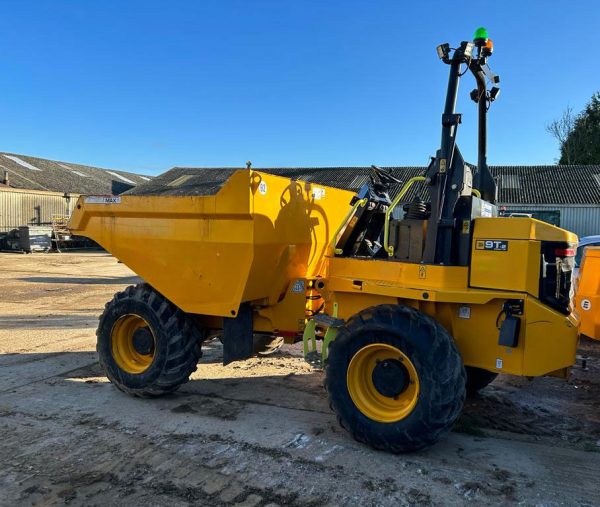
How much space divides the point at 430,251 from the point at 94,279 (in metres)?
14.9

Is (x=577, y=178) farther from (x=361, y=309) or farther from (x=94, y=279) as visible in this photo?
(x=361, y=309)

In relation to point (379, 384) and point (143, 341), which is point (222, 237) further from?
point (379, 384)

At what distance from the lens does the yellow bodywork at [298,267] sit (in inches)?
151

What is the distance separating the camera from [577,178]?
27766 mm

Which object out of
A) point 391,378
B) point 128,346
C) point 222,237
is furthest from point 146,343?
point 391,378

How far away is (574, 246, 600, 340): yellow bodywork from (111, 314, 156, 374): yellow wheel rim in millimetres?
4480

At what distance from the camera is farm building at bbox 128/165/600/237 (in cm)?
2531

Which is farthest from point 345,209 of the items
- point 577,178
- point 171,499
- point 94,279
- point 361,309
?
point 577,178

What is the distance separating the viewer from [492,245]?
3914mm

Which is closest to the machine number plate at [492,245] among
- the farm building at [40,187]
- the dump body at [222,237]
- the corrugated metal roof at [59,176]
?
the dump body at [222,237]

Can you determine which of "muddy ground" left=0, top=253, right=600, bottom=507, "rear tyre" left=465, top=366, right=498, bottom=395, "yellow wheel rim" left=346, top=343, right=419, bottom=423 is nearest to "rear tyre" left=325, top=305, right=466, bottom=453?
"yellow wheel rim" left=346, top=343, right=419, bottom=423

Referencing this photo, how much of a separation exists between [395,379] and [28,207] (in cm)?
3586

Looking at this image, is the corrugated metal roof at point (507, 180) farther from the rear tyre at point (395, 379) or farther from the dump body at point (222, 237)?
the rear tyre at point (395, 379)

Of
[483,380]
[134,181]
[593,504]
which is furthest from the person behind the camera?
[134,181]
